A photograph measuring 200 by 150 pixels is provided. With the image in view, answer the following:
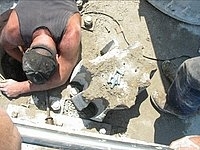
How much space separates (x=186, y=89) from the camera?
3.11m

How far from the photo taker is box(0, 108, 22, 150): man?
110 centimetres

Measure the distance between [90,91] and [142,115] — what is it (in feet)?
1.98

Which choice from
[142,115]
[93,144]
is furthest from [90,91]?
[93,144]

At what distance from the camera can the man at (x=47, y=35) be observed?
323 cm

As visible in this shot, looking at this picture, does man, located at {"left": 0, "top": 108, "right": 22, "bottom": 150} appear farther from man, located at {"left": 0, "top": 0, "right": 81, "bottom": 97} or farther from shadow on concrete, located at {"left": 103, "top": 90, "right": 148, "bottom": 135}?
shadow on concrete, located at {"left": 103, "top": 90, "right": 148, "bottom": 135}

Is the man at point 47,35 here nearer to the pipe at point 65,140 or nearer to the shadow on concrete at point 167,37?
the shadow on concrete at point 167,37

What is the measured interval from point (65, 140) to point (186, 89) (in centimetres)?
185

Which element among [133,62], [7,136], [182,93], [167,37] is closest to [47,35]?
[133,62]

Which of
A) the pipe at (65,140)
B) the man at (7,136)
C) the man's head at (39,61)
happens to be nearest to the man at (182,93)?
the man's head at (39,61)

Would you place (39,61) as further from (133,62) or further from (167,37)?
(167,37)

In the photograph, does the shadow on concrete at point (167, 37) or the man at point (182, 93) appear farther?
the shadow on concrete at point (167, 37)

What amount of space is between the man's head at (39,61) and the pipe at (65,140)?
5.29 feet

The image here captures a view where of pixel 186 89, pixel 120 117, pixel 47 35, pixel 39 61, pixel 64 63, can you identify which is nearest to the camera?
pixel 39 61

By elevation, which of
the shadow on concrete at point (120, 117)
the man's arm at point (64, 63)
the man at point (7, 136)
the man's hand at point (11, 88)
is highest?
the man at point (7, 136)
